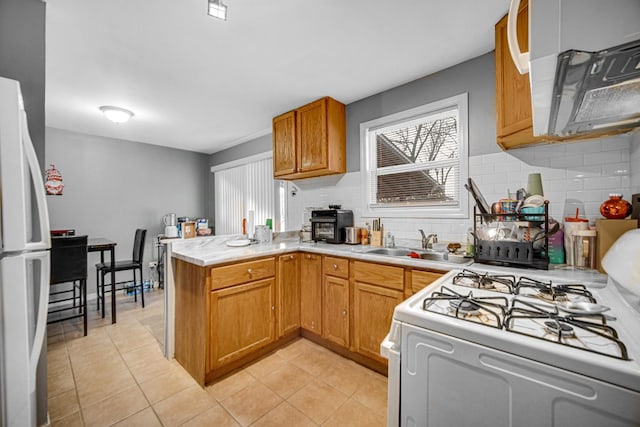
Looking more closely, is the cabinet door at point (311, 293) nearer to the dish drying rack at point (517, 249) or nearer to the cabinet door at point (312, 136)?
the cabinet door at point (312, 136)

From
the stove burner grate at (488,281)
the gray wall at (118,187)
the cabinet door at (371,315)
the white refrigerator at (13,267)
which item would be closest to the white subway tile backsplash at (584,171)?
the stove burner grate at (488,281)

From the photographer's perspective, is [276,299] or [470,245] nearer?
[470,245]

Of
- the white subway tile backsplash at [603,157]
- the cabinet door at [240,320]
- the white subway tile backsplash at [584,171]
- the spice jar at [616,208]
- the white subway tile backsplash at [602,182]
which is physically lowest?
the cabinet door at [240,320]

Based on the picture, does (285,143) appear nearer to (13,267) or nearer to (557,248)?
(13,267)

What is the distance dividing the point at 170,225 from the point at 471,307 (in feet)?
15.6

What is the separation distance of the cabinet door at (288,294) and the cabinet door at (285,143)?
1.11 metres

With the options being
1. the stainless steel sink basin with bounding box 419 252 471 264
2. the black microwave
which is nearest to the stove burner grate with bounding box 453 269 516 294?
the stainless steel sink basin with bounding box 419 252 471 264

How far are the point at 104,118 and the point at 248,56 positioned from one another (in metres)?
2.49

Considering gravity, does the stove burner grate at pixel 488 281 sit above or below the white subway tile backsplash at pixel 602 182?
below

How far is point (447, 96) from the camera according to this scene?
222 cm

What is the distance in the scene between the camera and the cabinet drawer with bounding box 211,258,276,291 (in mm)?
1886

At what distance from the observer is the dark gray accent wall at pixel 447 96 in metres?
2.02

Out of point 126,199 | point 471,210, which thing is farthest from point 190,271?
point 126,199

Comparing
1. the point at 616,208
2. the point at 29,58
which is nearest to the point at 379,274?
the point at 616,208
